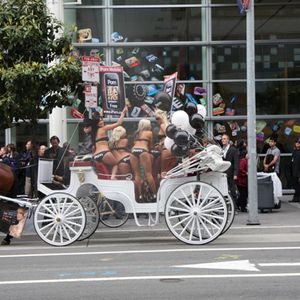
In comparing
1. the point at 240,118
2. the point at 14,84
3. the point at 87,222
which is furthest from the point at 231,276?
the point at 240,118

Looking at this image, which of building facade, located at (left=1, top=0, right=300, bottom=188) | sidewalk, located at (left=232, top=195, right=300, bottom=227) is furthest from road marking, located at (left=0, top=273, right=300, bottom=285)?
building facade, located at (left=1, top=0, right=300, bottom=188)

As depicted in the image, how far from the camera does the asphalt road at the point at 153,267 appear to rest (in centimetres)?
673

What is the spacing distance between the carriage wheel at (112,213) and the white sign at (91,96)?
6.21 ft

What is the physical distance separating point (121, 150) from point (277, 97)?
9.81 meters

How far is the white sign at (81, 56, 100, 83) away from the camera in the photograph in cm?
1114

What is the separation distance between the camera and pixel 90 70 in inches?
441

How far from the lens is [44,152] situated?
44.5ft

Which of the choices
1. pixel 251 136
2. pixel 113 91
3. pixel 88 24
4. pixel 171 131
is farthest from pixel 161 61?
pixel 171 131

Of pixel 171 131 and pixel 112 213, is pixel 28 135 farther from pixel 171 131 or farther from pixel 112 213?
pixel 171 131

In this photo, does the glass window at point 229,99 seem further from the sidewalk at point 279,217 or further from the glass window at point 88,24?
the glass window at point 88,24

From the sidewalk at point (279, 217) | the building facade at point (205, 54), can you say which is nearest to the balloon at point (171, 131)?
the sidewalk at point (279, 217)

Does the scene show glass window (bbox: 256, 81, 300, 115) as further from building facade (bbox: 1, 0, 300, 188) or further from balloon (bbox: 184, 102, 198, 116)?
balloon (bbox: 184, 102, 198, 116)

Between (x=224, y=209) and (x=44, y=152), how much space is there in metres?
5.43

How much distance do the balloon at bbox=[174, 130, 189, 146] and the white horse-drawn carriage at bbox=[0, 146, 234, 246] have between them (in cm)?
32
